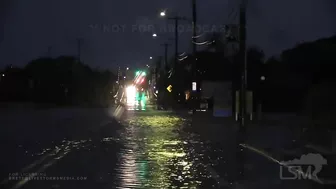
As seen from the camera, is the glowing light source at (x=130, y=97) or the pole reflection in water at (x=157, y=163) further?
the glowing light source at (x=130, y=97)

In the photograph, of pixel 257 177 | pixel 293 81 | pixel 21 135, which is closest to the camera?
pixel 257 177

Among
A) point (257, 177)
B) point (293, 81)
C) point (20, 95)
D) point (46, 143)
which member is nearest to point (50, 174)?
point (257, 177)

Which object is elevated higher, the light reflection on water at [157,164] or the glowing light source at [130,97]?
the glowing light source at [130,97]

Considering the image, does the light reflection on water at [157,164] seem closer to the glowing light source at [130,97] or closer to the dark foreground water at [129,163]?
the dark foreground water at [129,163]

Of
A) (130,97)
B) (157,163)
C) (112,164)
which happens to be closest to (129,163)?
(112,164)

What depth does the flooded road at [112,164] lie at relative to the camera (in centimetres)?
1279

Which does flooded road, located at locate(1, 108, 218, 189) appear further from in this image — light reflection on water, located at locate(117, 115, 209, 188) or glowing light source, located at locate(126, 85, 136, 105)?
glowing light source, located at locate(126, 85, 136, 105)

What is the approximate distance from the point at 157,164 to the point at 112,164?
123 cm

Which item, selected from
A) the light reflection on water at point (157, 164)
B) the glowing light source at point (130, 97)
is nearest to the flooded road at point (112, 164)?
the light reflection on water at point (157, 164)

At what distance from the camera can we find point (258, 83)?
57750 mm

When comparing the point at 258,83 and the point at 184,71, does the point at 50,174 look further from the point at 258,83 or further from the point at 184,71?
the point at 184,71

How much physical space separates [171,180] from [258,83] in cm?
4557

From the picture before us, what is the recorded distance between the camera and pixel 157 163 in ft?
53.4

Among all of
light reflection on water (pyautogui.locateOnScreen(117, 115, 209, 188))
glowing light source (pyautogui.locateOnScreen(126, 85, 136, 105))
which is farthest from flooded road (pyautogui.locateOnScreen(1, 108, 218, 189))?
glowing light source (pyautogui.locateOnScreen(126, 85, 136, 105))
